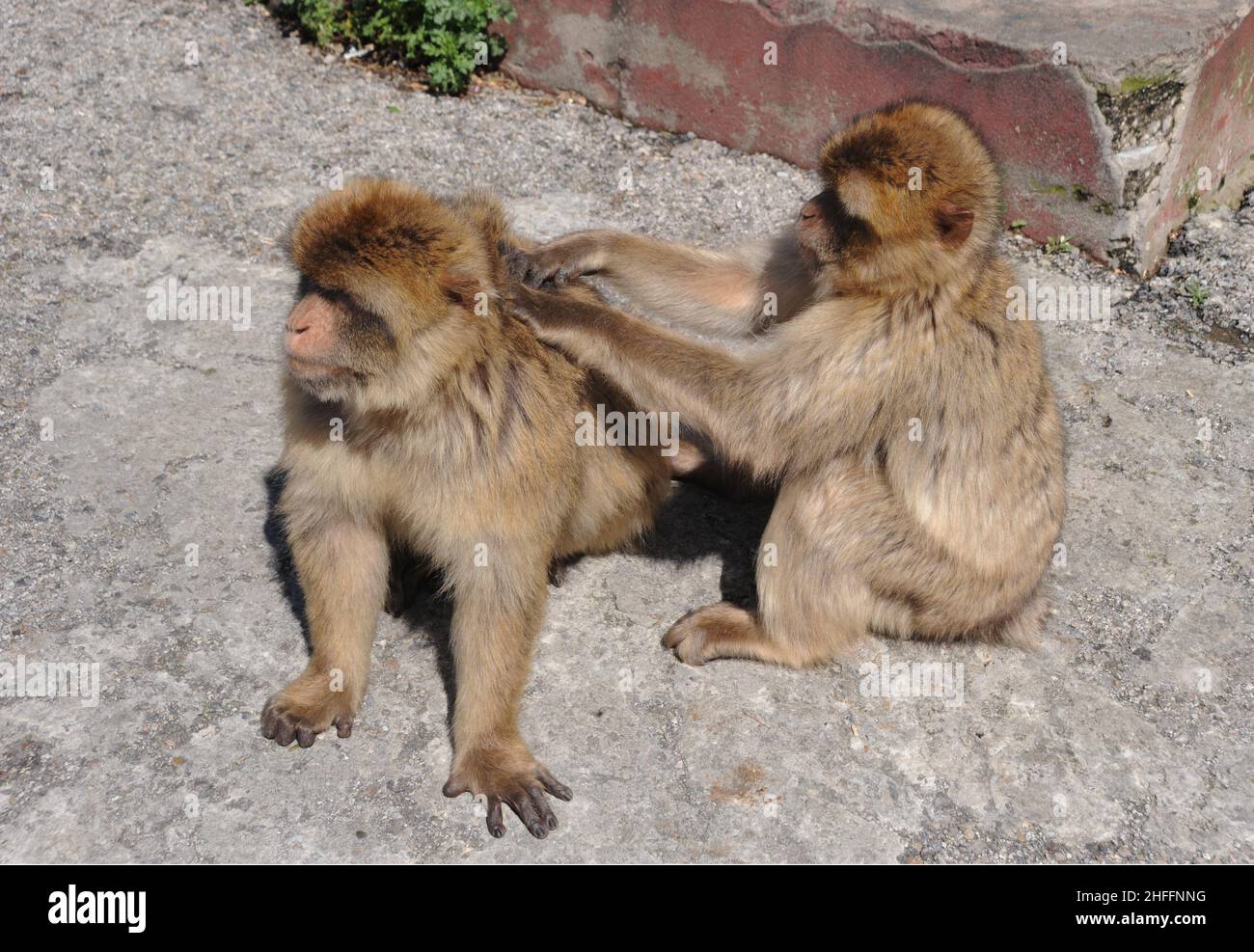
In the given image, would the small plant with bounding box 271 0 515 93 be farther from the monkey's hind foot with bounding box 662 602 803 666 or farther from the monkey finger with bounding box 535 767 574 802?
the monkey finger with bounding box 535 767 574 802

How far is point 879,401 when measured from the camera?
10.2 feet

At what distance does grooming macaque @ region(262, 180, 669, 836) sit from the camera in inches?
107

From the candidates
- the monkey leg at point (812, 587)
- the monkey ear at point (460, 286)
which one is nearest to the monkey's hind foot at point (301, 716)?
the monkey leg at point (812, 587)

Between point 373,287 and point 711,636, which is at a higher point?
point 373,287

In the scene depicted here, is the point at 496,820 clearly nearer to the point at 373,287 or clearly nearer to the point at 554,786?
the point at 554,786

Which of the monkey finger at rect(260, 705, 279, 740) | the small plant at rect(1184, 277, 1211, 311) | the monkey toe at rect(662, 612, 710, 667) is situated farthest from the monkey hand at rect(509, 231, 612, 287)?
the small plant at rect(1184, 277, 1211, 311)

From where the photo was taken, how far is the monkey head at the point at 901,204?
2.97 metres

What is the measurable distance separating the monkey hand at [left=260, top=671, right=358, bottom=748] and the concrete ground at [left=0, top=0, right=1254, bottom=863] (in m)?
0.06

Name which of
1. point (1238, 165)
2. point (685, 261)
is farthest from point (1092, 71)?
point (685, 261)

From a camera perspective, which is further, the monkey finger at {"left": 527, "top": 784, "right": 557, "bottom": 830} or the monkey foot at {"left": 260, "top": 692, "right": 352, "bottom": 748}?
the monkey foot at {"left": 260, "top": 692, "right": 352, "bottom": 748}

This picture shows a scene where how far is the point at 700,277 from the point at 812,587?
104 cm

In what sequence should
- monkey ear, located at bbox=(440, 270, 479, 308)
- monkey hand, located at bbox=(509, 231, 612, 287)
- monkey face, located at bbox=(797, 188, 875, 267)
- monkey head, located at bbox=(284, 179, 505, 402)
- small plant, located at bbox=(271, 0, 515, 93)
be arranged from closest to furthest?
monkey head, located at bbox=(284, 179, 505, 402) → monkey ear, located at bbox=(440, 270, 479, 308) → monkey face, located at bbox=(797, 188, 875, 267) → monkey hand, located at bbox=(509, 231, 612, 287) → small plant, located at bbox=(271, 0, 515, 93)

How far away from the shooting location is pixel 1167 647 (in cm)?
353

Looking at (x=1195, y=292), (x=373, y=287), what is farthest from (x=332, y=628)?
(x=1195, y=292)
